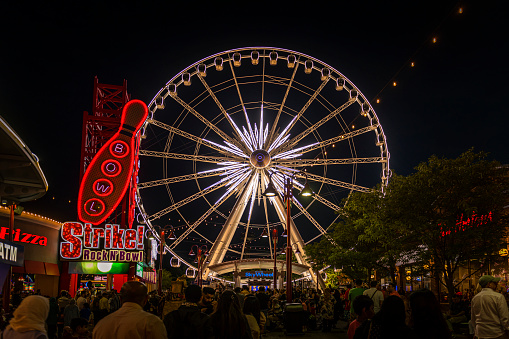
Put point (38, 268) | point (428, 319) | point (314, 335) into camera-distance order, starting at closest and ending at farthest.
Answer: point (428, 319), point (314, 335), point (38, 268)

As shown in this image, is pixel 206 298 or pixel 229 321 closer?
pixel 229 321

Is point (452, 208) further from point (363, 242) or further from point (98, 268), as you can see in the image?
point (98, 268)

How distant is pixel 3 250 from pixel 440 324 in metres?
6.67

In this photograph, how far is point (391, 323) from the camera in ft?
16.0

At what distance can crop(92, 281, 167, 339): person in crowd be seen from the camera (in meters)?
4.55

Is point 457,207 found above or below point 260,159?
below

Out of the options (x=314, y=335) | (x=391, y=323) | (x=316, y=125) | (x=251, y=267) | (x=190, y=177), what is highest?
(x=316, y=125)

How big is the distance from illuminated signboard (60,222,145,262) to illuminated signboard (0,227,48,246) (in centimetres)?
256

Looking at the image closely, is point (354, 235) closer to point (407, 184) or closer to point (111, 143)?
point (407, 184)

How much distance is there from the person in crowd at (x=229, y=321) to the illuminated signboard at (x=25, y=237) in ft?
72.9

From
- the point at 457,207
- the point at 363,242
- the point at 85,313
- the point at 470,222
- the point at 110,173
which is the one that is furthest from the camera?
the point at 110,173

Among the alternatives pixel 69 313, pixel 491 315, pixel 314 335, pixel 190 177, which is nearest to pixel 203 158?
pixel 190 177

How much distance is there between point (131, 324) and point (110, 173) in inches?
1214

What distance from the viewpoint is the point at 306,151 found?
110ft
